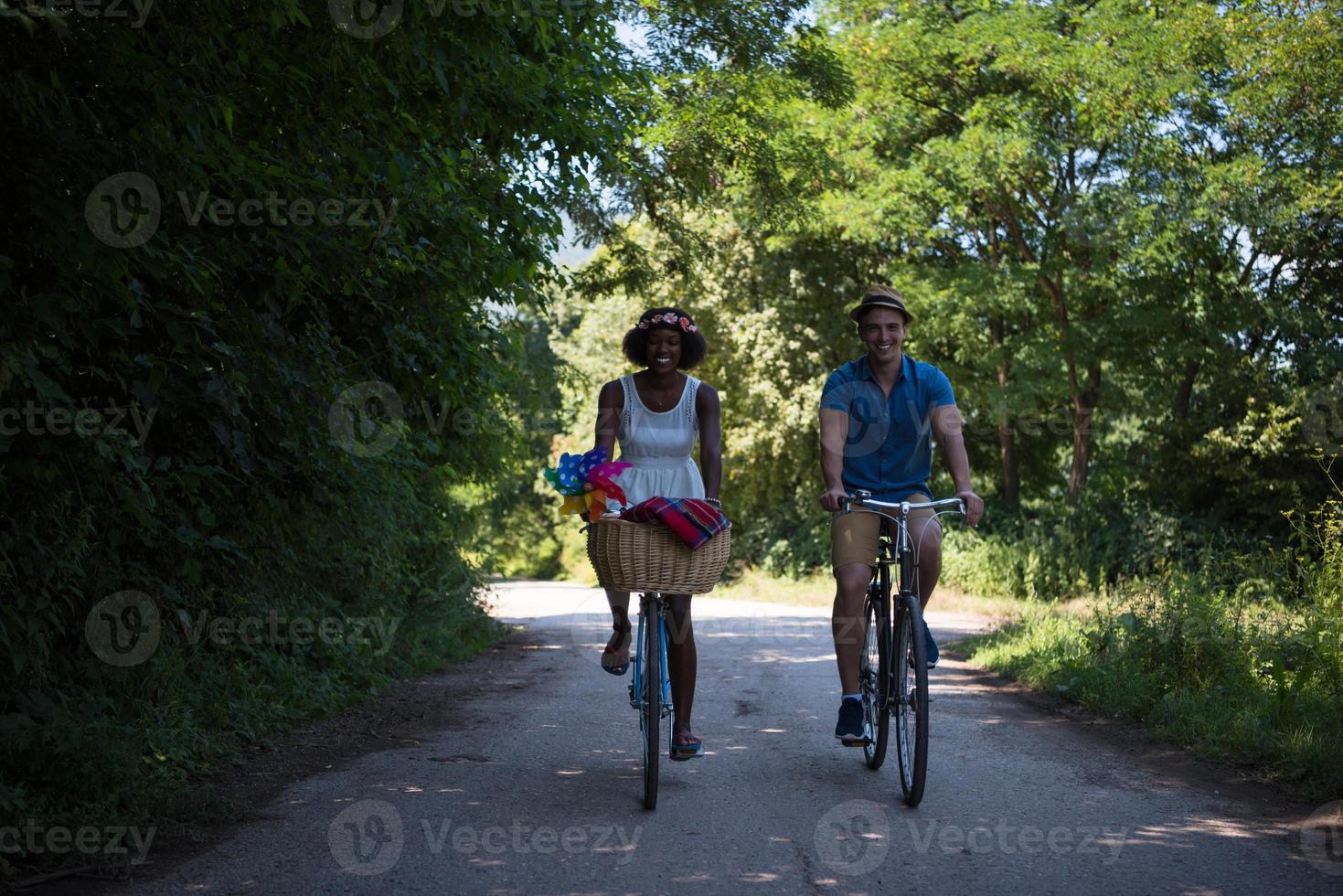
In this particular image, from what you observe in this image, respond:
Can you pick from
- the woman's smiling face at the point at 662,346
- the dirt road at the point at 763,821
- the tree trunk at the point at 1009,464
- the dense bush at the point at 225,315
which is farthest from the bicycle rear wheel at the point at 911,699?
the tree trunk at the point at 1009,464

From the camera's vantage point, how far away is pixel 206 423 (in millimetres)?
5922

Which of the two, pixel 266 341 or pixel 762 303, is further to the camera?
pixel 762 303

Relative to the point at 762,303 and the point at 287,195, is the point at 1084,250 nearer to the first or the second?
the point at 762,303

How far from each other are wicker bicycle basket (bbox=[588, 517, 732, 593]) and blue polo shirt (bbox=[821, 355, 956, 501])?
3.50 ft

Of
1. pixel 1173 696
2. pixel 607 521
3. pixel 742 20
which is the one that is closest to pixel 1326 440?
pixel 742 20

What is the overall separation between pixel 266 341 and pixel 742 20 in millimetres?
10029

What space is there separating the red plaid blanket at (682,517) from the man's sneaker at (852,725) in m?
1.28

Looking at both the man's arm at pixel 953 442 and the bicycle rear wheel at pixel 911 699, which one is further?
the man's arm at pixel 953 442

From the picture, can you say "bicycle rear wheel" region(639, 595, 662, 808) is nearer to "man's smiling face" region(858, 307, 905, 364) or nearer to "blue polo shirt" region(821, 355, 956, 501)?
"blue polo shirt" region(821, 355, 956, 501)

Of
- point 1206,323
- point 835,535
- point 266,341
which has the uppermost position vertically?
point 1206,323

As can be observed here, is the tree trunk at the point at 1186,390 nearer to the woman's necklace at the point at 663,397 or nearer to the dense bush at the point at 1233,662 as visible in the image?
the dense bush at the point at 1233,662

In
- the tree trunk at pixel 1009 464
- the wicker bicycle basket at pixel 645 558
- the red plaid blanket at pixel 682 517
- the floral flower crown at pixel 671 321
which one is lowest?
the wicker bicycle basket at pixel 645 558

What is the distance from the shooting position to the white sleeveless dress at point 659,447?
622 cm

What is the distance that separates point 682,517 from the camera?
5.68 m
